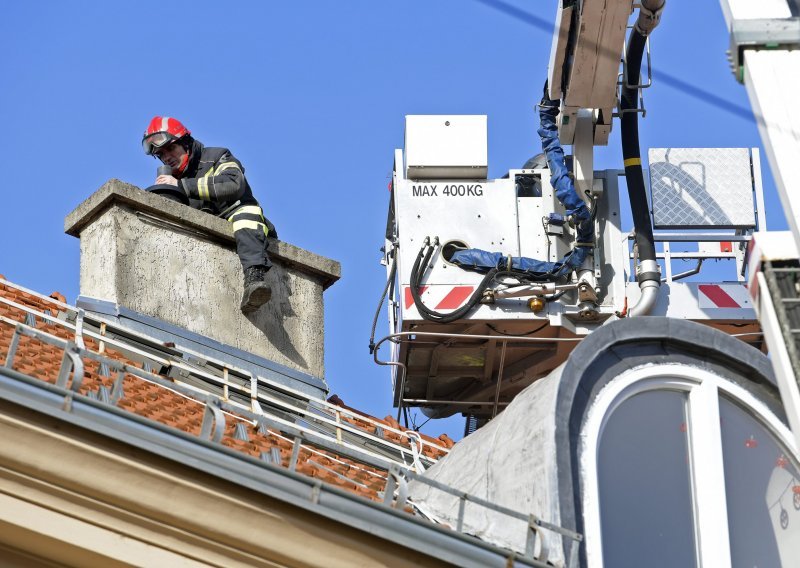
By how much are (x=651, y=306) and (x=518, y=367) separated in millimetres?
1358

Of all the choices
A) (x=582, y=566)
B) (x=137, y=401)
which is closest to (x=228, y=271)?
(x=137, y=401)

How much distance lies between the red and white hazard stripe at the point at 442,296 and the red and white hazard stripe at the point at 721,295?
189cm

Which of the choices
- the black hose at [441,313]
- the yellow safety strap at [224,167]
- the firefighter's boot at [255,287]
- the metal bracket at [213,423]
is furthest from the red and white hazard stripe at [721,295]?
the metal bracket at [213,423]

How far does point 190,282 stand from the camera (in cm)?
1129

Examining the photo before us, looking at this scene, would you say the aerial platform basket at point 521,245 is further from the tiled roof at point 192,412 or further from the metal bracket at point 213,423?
the metal bracket at point 213,423

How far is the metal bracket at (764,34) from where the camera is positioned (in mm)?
6141

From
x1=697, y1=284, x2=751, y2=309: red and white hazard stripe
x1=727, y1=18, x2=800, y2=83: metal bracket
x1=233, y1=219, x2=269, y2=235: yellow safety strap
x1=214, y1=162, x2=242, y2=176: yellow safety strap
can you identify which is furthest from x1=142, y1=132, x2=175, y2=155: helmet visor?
x1=727, y1=18, x2=800, y2=83: metal bracket

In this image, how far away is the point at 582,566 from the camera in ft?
24.3

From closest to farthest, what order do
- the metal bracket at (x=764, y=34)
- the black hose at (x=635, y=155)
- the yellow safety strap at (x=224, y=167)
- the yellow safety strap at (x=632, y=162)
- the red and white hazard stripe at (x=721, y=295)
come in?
the metal bracket at (x=764, y=34)
the yellow safety strap at (x=224, y=167)
the black hose at (x=635, y=155)
the red and white hazard stripe at (x=721, y=295)
the yellow safety strap at (x=632, y=162)

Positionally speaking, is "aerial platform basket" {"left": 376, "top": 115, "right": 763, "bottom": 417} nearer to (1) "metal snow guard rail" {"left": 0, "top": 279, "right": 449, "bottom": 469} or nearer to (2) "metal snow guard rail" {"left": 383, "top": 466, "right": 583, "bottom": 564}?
(1) "metal snow guard rail" {"left": 0, "top": 279, "right": 449, "bottom": 469}

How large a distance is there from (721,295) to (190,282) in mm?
4825

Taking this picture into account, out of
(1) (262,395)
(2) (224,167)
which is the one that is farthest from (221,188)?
(1) (262,395)

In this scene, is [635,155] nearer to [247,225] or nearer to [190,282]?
[247,225]

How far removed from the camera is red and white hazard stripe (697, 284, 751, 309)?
46.0 feet
